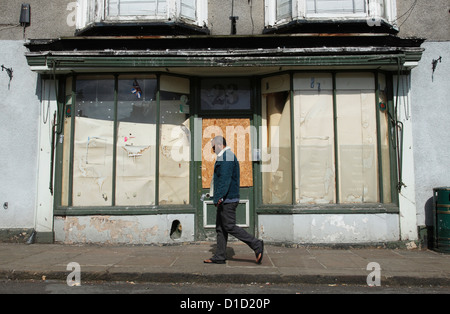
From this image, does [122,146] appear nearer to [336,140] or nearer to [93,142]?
[93,142]

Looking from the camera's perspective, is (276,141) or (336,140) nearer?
(336,140)

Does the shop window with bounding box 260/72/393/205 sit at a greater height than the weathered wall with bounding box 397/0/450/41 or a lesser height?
lesser

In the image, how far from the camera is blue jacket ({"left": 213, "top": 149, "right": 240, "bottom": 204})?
6047 mm

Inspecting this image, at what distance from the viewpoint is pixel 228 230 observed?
6121 mm

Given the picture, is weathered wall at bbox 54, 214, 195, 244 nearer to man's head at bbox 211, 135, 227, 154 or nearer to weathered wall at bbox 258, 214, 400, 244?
man's head at bbox 211, 135, 227, 154

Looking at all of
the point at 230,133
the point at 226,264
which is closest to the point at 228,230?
the point at 226,264

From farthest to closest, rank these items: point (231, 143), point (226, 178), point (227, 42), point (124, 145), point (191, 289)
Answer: point (231, 143) < point (124, 145) < point (227, 42) < point (226, 178) < point (191, 289)

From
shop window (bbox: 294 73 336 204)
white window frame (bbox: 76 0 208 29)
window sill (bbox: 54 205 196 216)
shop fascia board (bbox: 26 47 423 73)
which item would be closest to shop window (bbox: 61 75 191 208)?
window sill (bbox: 54 205 196 216)

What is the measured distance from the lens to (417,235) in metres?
7.96

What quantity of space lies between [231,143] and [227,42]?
7.10 ft

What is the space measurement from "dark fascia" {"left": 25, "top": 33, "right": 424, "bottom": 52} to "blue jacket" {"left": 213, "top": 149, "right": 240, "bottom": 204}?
293 centimetres

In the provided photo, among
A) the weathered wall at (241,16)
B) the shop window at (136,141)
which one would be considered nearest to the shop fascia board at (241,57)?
the shop window at (136,141)

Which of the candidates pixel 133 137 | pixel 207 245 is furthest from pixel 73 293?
pixel 133 137

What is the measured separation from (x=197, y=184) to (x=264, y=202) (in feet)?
5.01
